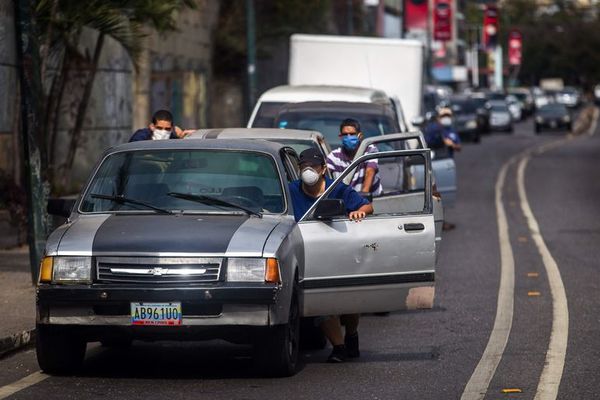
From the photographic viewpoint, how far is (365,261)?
10555 millimetres

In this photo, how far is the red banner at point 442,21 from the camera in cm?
9619

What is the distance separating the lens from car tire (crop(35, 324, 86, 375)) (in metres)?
9.91

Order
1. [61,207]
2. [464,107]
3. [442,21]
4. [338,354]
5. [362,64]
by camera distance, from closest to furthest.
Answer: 1. [338,354]
2. [61,207]
3. [362,64]
4. [464,107]
5. [442,21]

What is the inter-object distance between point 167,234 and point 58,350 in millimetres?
1060

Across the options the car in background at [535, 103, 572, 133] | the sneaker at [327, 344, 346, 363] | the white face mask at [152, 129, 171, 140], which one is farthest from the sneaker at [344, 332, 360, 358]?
the car in background at [535, 103, 572, 133]

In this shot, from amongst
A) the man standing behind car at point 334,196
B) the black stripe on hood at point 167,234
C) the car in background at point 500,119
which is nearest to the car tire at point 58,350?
the black stripe on hood at point 167,234

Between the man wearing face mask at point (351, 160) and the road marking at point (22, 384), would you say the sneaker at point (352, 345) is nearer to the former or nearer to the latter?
the road marking at point (22, 384)

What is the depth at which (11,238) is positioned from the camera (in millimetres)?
19250

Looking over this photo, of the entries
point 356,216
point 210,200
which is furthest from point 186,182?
point 356,216

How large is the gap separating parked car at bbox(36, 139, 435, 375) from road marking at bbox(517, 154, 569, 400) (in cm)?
103

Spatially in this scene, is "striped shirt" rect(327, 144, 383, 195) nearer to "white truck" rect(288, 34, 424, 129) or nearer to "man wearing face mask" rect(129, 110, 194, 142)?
"man wearing face mask" rect(129, 110, 194, 142)

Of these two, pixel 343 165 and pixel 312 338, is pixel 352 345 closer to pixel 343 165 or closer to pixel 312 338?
pixel 312 338

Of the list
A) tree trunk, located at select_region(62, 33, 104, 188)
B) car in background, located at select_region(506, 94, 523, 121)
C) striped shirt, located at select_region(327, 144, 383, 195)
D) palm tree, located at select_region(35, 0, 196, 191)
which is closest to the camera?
striped shirt, located at select_region(327, 144, 383, 195)

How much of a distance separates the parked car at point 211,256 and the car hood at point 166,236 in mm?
10
